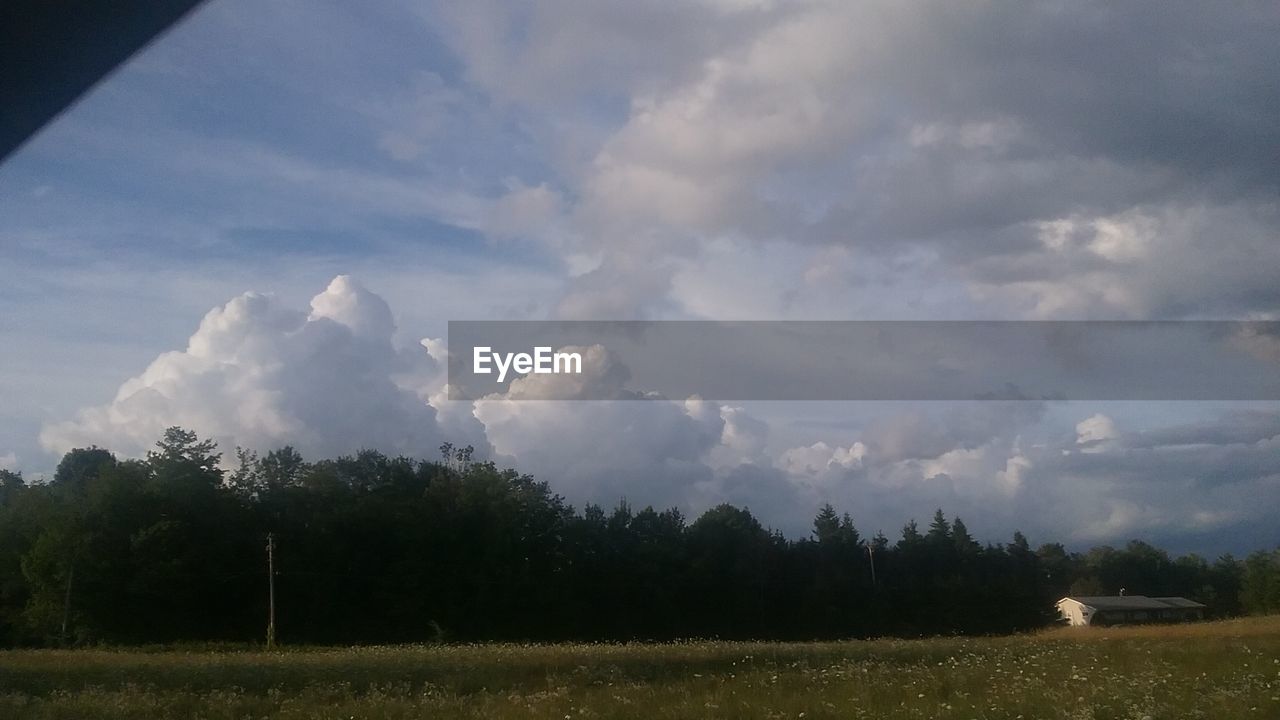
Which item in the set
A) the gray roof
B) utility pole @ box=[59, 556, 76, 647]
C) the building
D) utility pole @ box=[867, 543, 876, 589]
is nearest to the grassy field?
the building

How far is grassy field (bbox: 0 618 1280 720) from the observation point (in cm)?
1082

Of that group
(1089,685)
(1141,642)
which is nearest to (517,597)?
(1141,642)

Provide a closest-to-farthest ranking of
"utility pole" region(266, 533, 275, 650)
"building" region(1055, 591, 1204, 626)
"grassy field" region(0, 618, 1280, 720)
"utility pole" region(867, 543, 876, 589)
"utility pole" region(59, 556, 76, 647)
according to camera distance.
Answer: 1. "grassy field" region(0, 618, 1280, 720)
2. "building" region(1055, 591, 1204, 626)
3. "utility pole" region(266, 533, 275, 650)
4. "utility pole" region(59, 556, 76, 647)
5. "utility pole" region(867, 543, 876, 589)

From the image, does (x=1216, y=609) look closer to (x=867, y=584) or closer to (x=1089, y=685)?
(x=1089, y=685)

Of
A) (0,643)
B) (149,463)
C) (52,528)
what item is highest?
(149,463)

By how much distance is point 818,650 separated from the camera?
68.8 feet

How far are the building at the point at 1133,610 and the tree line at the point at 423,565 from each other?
635 cm

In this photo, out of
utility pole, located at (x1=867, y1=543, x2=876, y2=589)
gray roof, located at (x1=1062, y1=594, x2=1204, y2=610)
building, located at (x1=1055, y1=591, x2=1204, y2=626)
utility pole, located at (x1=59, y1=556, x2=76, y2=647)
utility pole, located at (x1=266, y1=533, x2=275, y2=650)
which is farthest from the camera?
utility pole, located at (x1=867, y1=543, x2=876, y2=589)

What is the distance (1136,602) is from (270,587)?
36.0m

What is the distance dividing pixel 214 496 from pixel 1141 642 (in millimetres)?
42942

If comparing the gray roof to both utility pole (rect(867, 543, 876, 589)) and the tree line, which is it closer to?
the tree line

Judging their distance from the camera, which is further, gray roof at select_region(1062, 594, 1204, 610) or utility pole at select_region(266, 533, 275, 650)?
utility pole at select_region(266, 533, 275, 650)

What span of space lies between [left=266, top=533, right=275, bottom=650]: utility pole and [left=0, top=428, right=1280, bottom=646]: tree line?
1.39 feet

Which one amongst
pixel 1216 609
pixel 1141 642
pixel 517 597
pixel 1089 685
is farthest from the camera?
pixel 517 597
